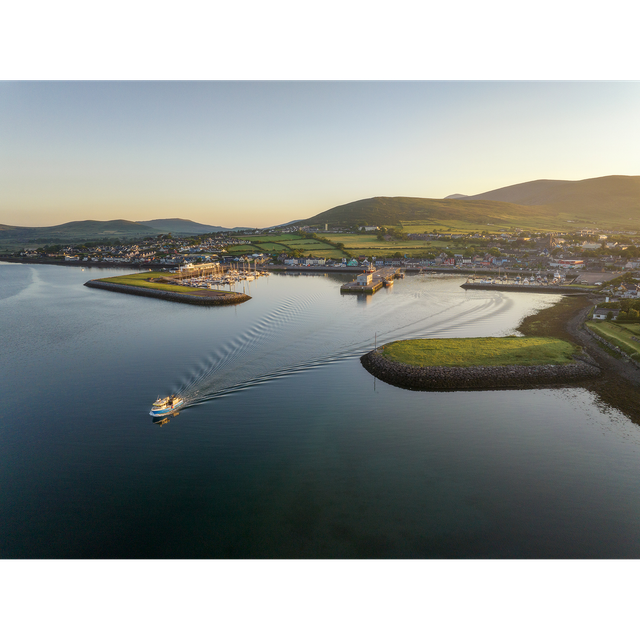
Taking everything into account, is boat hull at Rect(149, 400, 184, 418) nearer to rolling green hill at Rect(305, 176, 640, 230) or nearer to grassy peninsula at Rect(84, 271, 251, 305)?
grassy peninsula at Rect(84, 271, 251, 305)

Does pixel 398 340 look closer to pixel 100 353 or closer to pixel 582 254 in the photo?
pixel 100 353

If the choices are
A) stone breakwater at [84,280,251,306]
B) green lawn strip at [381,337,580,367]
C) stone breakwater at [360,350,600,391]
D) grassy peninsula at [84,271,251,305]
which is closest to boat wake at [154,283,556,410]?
green lawn strip at [381,337,580,367]

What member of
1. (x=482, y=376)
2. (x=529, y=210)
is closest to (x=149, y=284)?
(x=482, y=376)

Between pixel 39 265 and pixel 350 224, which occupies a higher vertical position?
pixel 350 224

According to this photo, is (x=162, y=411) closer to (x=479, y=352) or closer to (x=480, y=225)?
(x=479, y=352)

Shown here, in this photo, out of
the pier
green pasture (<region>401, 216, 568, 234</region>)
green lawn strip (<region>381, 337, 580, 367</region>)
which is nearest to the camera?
green lawn strip (<region>381, 337, 580, 367</region>)

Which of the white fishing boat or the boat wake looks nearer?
the white fishing boat

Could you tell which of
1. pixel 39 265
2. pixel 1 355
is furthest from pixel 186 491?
pixel 39 265
